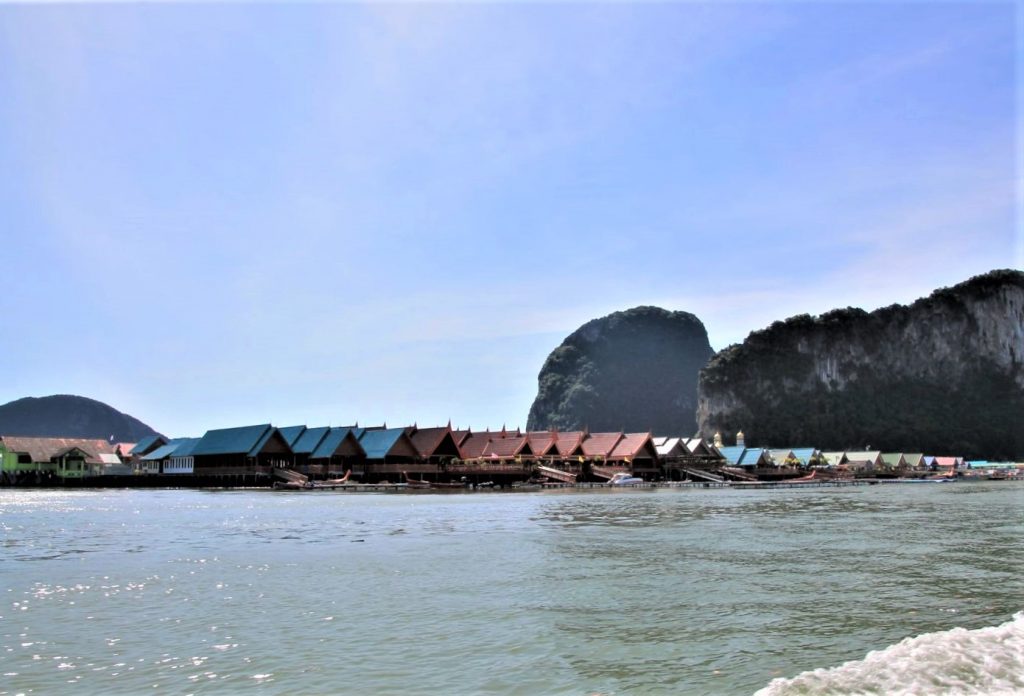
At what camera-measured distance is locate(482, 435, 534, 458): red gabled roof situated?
100 meters

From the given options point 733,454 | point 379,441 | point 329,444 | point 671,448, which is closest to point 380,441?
point 379,441

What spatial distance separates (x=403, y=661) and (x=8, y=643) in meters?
6.82

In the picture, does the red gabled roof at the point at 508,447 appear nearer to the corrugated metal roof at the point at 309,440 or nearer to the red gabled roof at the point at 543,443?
the red gabled roof at the point at 543,443

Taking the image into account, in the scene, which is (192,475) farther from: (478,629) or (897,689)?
(897,689)

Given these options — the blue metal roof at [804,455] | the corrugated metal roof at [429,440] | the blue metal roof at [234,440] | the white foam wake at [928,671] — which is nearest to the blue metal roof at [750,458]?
the blue metal roof at [804,455]

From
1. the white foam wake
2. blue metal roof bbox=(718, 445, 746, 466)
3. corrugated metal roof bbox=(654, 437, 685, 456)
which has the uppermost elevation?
corrugated metal roof bbox=(654, 437, 685, 456)

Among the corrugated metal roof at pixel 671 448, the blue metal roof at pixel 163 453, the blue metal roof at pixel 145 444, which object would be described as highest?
the blue metal roof at pixel 145 444

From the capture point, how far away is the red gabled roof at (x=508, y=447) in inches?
3942

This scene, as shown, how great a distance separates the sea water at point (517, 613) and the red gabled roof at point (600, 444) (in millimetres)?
77015

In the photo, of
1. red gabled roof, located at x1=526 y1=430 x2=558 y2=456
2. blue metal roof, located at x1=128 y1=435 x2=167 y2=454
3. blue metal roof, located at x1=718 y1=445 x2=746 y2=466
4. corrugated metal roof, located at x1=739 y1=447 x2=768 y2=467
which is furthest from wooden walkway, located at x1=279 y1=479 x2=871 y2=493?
blue metal roof, located at x1=128 y1=435 x2=167 y2=454

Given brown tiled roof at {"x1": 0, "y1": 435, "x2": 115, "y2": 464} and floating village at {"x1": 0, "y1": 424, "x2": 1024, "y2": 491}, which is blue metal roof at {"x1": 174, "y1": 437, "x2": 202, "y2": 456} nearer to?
floating village at {"x1": 0, "y1": 424, "x2": 1024, "y2": 491}

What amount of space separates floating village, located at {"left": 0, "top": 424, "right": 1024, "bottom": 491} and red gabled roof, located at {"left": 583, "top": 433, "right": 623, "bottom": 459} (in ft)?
0.47

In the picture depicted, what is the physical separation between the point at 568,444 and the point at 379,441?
2625 cm

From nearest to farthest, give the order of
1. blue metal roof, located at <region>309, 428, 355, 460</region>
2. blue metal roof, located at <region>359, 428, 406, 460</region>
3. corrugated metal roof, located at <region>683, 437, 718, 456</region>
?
blue metal roof, located at <region>309, 428, 355, 460</region> < blue metal roof, located at <region>359, 428, 406, 460</region> < corrugated metal roof, located at <region>683, 437, 718, 456</region>
